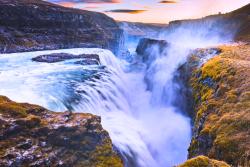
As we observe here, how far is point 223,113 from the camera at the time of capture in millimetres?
16141

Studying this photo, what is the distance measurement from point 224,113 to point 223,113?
7 centimetres

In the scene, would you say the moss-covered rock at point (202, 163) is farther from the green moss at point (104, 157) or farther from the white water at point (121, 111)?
the white water at point (121, 111)

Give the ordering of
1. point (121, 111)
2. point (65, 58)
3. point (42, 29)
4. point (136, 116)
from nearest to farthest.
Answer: point (121, 111), point (136, 116), point (65, 58), point (42, 29)

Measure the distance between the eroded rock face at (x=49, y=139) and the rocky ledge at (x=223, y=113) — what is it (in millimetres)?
4459

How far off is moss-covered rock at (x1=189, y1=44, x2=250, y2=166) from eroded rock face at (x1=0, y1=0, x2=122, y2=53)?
2726 inches

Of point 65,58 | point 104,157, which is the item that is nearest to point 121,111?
point 104,157

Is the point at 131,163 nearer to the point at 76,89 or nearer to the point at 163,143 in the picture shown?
the point at 163,143

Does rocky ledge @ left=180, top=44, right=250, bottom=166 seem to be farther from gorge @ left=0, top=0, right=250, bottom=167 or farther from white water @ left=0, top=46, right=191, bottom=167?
white water @ left=0, top=46, right=191, bottom=167

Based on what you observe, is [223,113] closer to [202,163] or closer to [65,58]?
[202,163]

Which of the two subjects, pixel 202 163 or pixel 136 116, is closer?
pixel 202 163

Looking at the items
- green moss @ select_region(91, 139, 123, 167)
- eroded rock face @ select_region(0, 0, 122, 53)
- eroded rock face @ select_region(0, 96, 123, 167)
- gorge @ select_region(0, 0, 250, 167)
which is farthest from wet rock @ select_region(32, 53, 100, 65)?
green moss @ select_region(91, 139, 123, 167)

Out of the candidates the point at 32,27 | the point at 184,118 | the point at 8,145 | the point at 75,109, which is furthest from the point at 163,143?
the point at 32,27

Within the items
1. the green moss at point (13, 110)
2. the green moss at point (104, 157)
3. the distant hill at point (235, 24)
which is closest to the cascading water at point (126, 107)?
the green moss at point (104, 157)

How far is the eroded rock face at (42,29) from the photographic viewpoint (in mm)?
92688
